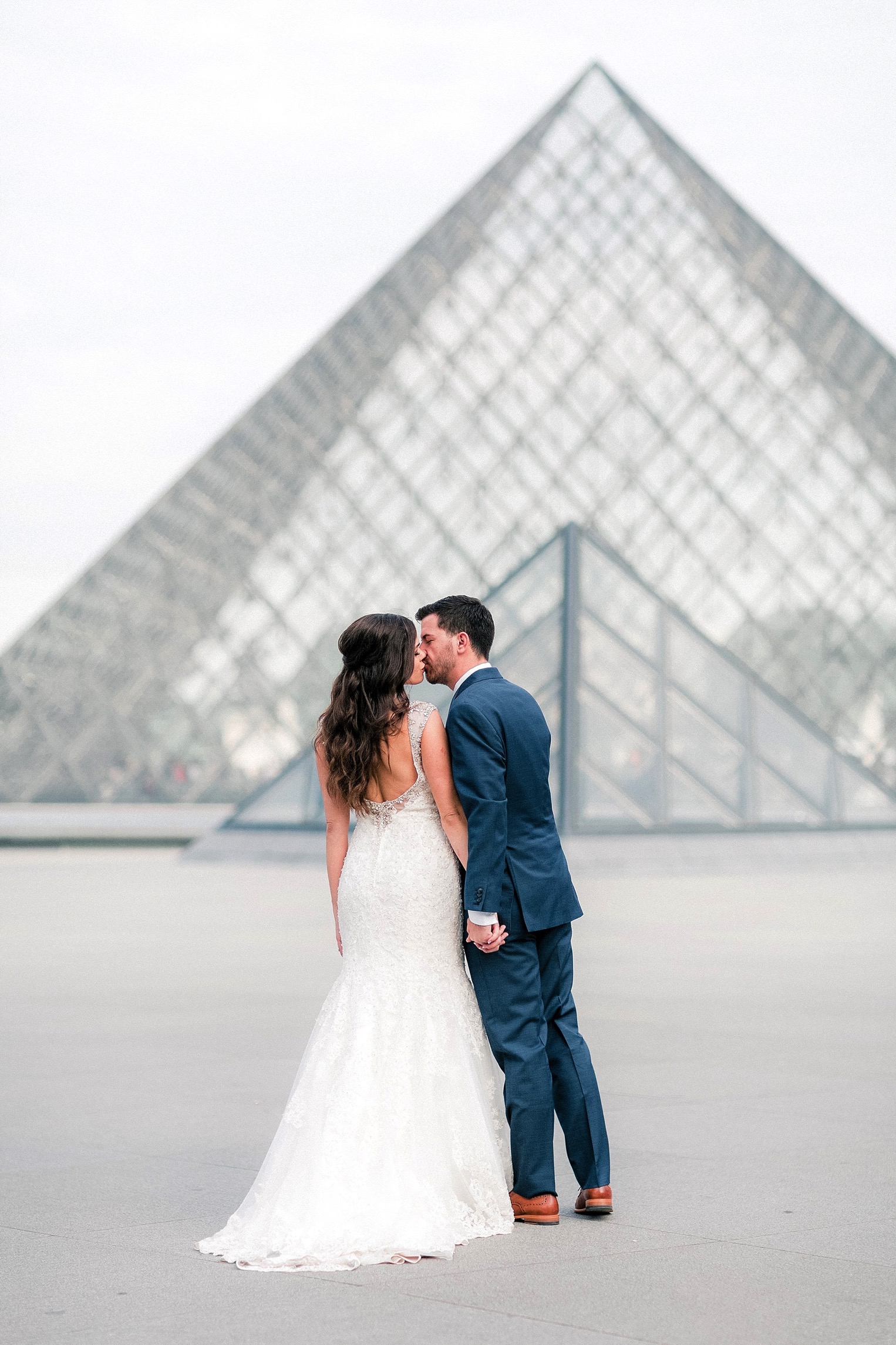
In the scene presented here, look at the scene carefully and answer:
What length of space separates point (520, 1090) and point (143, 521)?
33.1m

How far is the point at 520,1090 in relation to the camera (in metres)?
4.09

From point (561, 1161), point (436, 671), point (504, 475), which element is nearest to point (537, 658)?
point (561, 1161)

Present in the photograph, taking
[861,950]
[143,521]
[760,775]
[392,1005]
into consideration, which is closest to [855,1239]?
[392,1005]

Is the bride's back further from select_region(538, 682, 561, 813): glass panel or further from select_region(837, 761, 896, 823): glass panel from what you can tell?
select_region(837, 761, 896, 823): glass panel

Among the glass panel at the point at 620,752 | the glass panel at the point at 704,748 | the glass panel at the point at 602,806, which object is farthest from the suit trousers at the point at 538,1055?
the glass panel at the point at 704,748

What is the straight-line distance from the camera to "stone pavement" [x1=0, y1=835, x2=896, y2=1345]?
10.8 feet

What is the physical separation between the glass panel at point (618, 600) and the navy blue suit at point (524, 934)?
1434 cm

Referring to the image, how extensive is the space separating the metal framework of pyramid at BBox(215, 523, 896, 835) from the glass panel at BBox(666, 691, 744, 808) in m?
0.01

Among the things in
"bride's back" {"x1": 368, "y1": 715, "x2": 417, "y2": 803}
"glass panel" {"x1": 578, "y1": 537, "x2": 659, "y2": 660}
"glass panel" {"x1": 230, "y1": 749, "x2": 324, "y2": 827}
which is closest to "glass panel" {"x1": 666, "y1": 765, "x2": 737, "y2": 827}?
"glass panel" {"x1": 578, "y1": 537, "x2": 659, "y2": 660}

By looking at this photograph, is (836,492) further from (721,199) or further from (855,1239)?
(855,1239)

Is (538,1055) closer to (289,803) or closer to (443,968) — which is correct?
(443,968)

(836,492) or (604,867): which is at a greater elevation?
(836,492)

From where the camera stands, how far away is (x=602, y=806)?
17.6m

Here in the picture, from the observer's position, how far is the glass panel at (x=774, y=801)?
1847 centimetres
